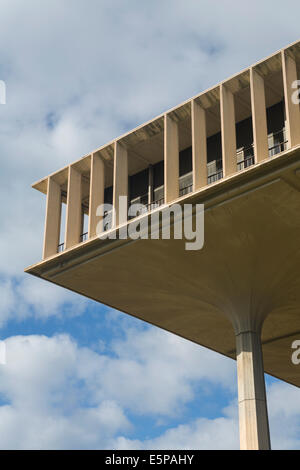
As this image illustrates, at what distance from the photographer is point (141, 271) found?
25.2 m

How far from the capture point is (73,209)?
26344mm

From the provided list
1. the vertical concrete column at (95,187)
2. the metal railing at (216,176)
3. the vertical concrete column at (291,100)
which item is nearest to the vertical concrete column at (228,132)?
the vertical concrete column at (291,100)

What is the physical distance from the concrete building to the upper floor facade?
41mm

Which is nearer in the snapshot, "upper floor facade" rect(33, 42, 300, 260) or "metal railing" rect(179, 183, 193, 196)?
"upper floor facade" rect(33, 42, 300, 260)

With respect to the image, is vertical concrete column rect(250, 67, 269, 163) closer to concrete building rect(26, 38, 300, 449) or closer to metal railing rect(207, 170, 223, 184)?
concrete building rect(26, 38, 300, 449)

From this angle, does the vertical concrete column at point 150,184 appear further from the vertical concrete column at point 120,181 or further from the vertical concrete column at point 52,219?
the vertical concrete column at point 52,219

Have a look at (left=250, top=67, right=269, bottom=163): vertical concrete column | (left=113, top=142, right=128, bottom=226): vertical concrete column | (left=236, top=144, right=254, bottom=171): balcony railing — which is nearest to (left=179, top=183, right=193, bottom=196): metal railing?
(left=236, top=144, right=254, bottom=171): balcony railing

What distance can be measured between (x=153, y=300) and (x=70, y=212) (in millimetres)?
4744

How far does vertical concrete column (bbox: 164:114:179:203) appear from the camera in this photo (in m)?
23.0

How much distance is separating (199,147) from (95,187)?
4881 millimetres

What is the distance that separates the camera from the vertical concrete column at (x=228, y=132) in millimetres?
21516

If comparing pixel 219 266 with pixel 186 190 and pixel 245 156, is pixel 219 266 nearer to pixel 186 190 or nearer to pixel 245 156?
pixel 186 190
